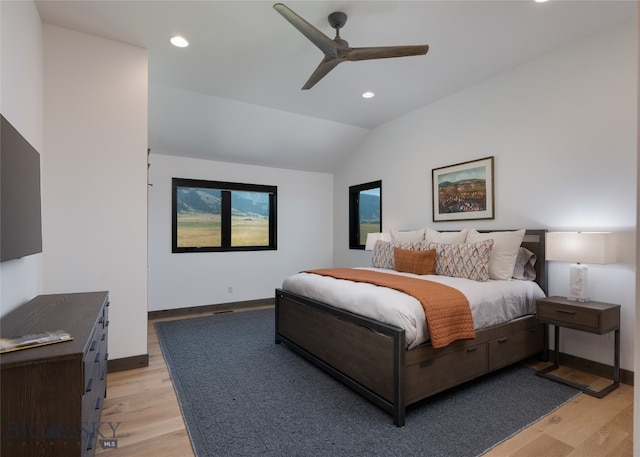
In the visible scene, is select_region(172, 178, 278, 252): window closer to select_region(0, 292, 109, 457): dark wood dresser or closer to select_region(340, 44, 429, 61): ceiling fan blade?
select_region(340, 44, 429, 61): ceiling fan blade

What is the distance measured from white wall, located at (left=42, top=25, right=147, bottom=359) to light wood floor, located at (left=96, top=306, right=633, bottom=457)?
69 cm

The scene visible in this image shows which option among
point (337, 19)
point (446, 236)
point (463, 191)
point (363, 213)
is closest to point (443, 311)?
point (446, 236)

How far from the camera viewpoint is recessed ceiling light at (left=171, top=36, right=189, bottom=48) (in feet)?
9.20

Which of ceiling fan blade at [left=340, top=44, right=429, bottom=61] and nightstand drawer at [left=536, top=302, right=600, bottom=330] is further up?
ceiling fan blade at [left=340, top=44, right=429, bottom=61]

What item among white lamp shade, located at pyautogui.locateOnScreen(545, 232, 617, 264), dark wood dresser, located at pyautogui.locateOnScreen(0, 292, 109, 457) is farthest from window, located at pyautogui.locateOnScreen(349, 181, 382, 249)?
dark wood dresser, located at pyautogui.locateOnScreen(0, 292, 109, 457)

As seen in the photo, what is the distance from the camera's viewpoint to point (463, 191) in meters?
3.93

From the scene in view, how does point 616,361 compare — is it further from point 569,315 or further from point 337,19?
point 337,19

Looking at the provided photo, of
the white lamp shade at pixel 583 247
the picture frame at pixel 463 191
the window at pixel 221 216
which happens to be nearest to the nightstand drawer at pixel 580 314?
the white lamp shade at pixel 583 247

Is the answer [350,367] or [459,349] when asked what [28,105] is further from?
[459,349]

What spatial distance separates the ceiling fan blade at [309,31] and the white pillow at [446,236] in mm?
2284

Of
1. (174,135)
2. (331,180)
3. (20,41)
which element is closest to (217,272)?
(174,135)

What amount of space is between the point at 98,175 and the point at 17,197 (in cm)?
119

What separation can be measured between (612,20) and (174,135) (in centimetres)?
466

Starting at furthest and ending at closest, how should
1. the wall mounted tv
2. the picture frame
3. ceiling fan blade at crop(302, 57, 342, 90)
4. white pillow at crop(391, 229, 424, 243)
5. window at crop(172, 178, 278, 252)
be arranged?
window at crop(172, 178, 278, 252) → white pillow at crop(391, 229, 424, 243) → the picture frame → ceiling fan blade at crop(302, 57, 342, 90) → the wall mounted tv
